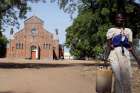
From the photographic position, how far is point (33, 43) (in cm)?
11462

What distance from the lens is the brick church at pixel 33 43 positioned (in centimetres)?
11338

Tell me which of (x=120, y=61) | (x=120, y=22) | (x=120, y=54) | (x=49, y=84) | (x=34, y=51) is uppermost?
(x=34, y=51)

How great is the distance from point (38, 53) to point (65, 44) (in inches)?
442

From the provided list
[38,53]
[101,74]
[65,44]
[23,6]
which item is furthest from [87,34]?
[65,44]

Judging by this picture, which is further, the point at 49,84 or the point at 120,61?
the point at 49,84

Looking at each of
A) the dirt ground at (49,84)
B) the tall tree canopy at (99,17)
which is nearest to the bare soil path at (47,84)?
the dirt ground at (49,84)

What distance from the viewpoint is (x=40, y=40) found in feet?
373

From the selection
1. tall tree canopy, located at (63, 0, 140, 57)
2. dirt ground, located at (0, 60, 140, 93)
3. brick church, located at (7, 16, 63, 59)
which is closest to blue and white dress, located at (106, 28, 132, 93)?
dirt ground, located at (0, 60, 140, 93)

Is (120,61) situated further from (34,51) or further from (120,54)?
(34,51)

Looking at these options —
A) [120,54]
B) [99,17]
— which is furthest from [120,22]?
[99,17]

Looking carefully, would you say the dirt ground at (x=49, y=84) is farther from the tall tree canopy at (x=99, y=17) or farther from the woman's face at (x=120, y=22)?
the tall tree canopy at (x=99, y=17)

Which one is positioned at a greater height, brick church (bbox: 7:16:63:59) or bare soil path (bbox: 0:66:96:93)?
brick church (bbox: 7:16:63:59)

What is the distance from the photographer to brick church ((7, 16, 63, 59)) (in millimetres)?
113375

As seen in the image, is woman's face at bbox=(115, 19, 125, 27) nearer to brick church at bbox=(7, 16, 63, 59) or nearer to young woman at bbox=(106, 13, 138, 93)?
young woman at bbox=(106, 13, 138, 93)
